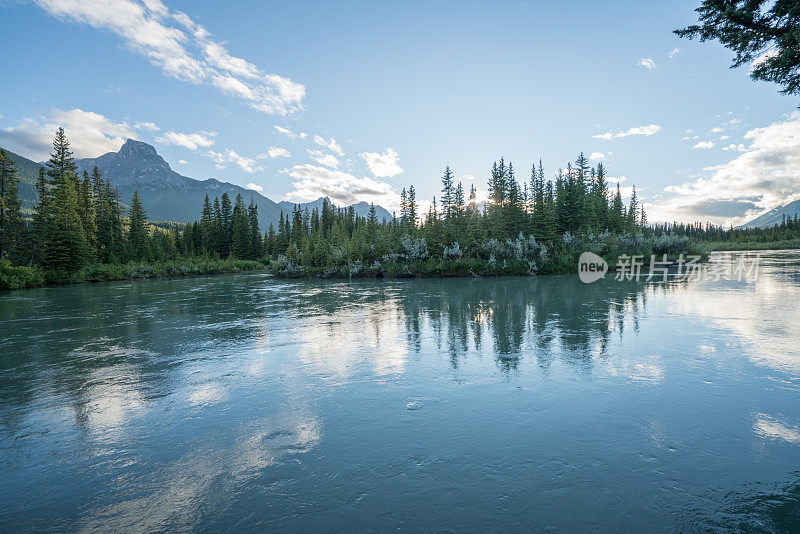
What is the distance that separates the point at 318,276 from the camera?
54.6m

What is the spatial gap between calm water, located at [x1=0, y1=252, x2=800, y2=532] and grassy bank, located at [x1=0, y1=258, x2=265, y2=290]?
124ft

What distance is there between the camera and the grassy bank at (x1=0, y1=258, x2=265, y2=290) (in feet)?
133

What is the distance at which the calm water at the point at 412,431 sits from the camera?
4.37m

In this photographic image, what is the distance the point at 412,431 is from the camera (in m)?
6.30

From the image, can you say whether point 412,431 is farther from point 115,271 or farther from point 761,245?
point 761,245

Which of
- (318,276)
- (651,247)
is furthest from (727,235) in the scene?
(318,276)

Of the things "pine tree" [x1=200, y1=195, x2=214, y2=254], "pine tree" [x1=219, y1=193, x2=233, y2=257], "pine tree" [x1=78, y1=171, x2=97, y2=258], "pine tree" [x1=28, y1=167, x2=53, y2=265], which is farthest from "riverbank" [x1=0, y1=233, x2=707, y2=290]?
"pine tree" [x1=219, y1=193, x2=233, y2=257]

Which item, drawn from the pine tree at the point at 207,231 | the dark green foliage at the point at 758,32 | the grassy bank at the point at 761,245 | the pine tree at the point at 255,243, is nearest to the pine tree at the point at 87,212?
the pine tree at the point at 207,231

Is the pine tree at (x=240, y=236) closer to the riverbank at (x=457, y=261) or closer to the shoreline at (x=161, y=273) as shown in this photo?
the shoreline at (x=161, y=273)

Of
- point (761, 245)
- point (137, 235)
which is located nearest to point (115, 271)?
point (137, 235)

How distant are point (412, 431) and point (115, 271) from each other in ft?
216

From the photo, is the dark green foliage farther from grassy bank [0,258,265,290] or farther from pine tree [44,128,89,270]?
pine tree [44,128,89,270]

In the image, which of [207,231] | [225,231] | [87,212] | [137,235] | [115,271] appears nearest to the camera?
[115,271]

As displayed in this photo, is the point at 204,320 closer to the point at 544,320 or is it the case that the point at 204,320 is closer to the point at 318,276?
the point at 544,320
